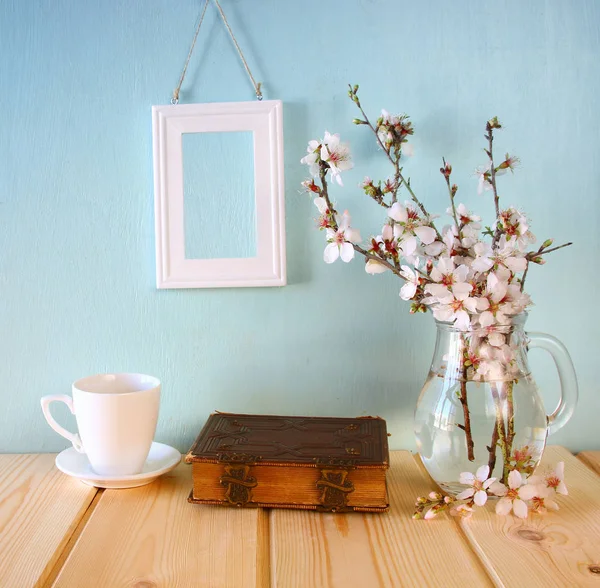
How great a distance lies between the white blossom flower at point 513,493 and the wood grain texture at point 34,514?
0.52 meters

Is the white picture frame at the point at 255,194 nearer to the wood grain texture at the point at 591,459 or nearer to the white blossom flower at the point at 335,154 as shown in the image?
the white blossom flower at the point at 335,154

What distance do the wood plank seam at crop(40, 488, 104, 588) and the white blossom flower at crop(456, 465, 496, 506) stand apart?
462mm

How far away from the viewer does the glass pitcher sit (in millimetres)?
816

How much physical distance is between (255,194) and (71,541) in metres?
0.55

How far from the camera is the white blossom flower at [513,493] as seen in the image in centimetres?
78

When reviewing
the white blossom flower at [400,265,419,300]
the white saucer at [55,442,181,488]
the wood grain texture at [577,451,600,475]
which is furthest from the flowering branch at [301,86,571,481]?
the white saucer at [55,442,181,488]

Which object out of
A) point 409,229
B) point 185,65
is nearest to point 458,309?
point 409,229

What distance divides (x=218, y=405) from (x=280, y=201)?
1.12ft

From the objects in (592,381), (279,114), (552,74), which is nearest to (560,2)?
(552,74)

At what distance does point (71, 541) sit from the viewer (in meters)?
0.76

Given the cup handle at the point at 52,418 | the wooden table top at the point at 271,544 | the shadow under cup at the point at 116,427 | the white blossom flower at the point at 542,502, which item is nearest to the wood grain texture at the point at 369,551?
the wooden table top at the point at 271,544

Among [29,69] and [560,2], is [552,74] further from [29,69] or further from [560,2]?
[29,69]

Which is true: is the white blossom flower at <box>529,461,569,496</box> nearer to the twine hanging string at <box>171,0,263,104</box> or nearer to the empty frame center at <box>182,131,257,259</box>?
the empty frame center at <box>182,131,257,259</box>

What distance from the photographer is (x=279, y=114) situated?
100 centimetres
